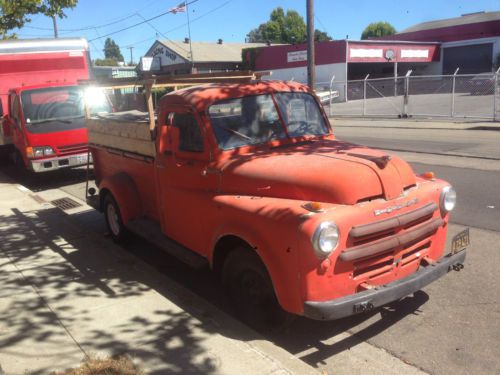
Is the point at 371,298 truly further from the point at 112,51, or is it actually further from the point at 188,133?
the point at 112,51

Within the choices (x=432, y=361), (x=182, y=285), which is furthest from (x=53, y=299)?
(x=432, y=361)

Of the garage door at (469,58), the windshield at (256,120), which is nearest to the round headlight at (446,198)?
the windshield at (256,120)

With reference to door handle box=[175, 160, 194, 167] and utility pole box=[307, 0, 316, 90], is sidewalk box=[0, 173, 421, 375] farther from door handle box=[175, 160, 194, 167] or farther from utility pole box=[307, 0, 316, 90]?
utility pole box=[307, 0, 316, 90]

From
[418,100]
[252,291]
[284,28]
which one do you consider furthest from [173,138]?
[284,28]

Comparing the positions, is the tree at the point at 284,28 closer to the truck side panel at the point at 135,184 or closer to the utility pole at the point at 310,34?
the utility pole at the point at 310,34

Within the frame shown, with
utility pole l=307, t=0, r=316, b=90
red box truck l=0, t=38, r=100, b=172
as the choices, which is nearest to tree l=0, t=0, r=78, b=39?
red box truck l=0, t=38, r=100, b=172

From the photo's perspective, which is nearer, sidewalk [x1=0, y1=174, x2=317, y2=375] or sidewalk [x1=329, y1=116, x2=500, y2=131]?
sidewalk [x1=0, y1=174, x2=317, y2=375]

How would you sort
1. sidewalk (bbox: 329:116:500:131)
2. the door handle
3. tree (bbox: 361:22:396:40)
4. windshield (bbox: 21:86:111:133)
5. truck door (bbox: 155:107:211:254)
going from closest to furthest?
truck door (bbox: 155:107:211:254)
the door handle
windshield (bbox: 21:86:111:133)
sidewalk (bbox: 329:116:500:131)
tree (bbox: 361:22:396:40)

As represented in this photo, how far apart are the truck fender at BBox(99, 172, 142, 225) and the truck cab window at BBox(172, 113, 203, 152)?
55.2 inches

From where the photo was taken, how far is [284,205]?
11.7 ft

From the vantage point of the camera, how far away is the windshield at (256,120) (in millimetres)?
4539

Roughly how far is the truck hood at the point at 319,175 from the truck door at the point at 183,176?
36 centimetres

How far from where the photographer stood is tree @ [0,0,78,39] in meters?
11.1

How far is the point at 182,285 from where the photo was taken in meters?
5.12
